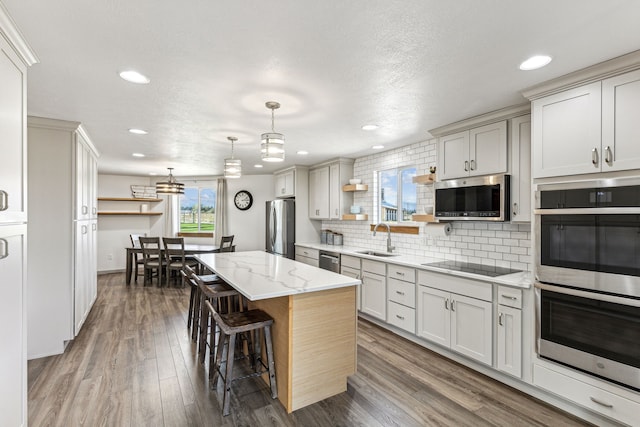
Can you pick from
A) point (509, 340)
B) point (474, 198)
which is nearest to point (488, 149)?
point (474, 198)

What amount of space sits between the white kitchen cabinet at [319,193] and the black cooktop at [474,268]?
249cm

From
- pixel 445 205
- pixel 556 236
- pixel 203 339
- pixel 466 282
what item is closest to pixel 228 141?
pixel 203 339

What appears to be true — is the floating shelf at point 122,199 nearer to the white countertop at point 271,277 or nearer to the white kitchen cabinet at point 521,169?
the white countertop at point 271,277

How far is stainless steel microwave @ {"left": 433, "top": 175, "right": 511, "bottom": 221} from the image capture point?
9.25ft

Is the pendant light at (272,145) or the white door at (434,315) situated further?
the white door at (434,315)

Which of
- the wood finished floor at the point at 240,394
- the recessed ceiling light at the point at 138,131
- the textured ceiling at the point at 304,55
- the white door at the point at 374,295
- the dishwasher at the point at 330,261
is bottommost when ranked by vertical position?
the wood finished floor at the point at 240,394

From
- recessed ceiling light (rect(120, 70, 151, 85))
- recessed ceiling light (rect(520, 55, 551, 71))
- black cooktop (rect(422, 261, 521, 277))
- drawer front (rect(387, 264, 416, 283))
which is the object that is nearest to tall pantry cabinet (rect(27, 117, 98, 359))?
recessed ceiling light (rect(120, 70, 151, 85))

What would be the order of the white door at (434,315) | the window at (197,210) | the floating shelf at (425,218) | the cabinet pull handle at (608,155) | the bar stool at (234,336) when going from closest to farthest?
the cabinet pull handle at (608,155) < the bar stool at (234,336) < the white door at (434,315) < the floating shelf at (425,218) < the window at (197,210)

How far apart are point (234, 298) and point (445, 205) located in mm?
2408

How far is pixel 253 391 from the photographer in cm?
247

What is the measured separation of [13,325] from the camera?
1.65m

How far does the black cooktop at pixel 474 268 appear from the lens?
2.85 m

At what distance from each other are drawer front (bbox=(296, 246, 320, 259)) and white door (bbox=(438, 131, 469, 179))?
2.46m

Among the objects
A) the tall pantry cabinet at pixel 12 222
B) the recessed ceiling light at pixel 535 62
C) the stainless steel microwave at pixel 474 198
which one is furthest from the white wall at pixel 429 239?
the tall pantry cabinet at pixel 12 222
